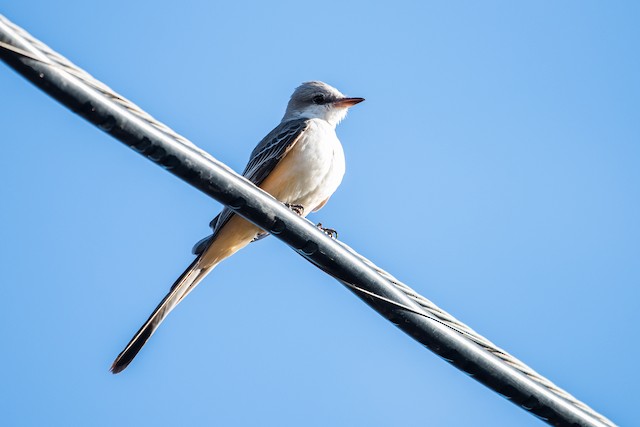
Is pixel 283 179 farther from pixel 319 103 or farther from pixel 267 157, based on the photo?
pixel 319 103

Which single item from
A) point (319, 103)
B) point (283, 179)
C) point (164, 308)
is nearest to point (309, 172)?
point (283, 179)

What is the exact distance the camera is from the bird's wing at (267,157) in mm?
7039

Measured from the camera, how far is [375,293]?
3523 millimetres

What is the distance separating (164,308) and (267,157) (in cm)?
167

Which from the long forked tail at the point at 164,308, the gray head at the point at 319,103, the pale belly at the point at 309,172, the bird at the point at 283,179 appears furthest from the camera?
the gray head at the point at 319,103

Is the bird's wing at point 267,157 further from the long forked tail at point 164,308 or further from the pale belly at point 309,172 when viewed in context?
the long forked tail at point 164,308

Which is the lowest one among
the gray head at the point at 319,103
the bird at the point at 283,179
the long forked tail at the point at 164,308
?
the long forked tail at the point at 164,308

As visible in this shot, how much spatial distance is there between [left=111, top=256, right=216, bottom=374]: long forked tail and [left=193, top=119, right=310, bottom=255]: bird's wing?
208mm

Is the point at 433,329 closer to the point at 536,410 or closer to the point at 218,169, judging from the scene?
the point at 536,410

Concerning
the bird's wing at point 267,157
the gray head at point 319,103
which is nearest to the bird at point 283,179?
the bird's wing at point 267,157

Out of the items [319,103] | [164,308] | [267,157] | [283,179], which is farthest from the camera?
[319,103]

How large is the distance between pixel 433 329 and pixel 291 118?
17.5ft

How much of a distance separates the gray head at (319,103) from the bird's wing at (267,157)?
0.70 metres

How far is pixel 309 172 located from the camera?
7.16 meters
